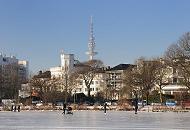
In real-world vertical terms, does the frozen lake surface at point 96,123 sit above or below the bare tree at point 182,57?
below

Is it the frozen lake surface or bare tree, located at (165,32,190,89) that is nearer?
A: the frozen lake surface

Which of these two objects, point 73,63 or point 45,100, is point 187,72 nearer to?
point 45,100

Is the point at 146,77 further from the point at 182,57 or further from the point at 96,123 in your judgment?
the point at 96,123

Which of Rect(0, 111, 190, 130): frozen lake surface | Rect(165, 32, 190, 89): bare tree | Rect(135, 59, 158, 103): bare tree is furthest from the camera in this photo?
Rect(135, 59, 158, 103): bare tree

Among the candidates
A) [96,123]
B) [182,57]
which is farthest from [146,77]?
[96,123]

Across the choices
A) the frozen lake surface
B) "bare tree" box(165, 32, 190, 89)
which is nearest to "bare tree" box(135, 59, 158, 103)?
"bare tree" box(165, 32, 190, 89)

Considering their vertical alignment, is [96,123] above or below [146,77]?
below

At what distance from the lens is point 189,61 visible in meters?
68.2

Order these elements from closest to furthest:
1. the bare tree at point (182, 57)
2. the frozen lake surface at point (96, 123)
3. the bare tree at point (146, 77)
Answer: the frozen lake surface at point (96, 123), the bare tree at point (182, 57), the bare tree at point (146, 77)

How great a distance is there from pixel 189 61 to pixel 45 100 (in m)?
32.5

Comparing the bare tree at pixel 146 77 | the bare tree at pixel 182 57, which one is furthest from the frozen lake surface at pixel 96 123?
the bare tree at pixel 146 77

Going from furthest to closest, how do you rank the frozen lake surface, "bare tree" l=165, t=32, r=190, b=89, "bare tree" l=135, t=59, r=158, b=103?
"bare tree" l=135, t=59, r=158, b=103
"bare tree" l=165, t=32, r=190, b=89
the frozen lake surface

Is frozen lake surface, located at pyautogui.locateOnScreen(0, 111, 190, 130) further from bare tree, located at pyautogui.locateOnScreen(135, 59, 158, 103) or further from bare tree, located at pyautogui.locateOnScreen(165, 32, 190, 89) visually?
bare tree, located at pyautogui.locateOnScreen(135, 59, 158, 103)

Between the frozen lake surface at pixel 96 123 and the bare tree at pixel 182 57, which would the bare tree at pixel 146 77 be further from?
the frozen lake surface at pixel 96 123
